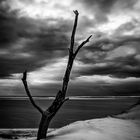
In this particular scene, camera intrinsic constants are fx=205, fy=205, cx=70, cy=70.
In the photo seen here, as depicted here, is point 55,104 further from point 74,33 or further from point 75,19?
point 75,19

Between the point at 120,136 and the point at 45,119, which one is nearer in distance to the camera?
the point at 120,136

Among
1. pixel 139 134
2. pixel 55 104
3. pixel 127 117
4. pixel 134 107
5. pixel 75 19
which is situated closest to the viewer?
pixel 139 134

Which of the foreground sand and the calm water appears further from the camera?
the calm water

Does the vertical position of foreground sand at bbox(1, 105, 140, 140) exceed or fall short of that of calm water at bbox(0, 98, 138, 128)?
it exceeds it

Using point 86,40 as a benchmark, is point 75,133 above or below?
below

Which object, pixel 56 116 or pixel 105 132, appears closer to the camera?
pixel 105 132

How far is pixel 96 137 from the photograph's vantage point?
6.05m

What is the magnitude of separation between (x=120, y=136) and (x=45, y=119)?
2.56 m

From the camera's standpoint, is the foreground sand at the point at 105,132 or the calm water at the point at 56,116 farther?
the calm water at the point at 56,116

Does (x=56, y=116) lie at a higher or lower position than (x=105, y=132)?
lower

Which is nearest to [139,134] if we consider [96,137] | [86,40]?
[96,137]

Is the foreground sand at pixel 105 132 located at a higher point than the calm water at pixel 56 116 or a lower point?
higher

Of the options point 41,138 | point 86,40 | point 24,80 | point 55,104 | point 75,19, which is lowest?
point 41,138

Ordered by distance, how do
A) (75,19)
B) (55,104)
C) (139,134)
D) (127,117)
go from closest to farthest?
(139,134) → (55,104) → (75,19) → (127,117)
